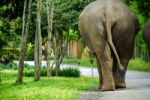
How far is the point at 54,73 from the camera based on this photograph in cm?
2895

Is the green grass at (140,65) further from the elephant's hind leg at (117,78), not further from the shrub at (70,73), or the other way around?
the elephant's hind leg at (117,78)

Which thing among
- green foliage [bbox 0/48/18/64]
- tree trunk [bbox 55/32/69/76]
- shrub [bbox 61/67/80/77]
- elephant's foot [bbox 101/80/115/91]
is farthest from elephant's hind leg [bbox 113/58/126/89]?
green foliage [bbox 0/48/18/64]

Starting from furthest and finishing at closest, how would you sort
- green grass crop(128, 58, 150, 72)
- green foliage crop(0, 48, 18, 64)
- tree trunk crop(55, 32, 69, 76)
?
green grass crop(128, 58, 150, 72), green foliage crop(0, 48, 18, 64), tree trunk crop(55, 32, 69, 76)

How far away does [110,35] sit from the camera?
15828 mm

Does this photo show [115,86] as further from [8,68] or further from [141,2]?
[8,68]

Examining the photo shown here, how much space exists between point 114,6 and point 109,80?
7.80 ft

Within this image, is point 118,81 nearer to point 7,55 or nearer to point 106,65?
point 106,65

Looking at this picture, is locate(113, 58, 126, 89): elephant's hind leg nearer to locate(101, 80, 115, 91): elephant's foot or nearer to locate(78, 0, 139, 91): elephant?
locate(78, 0, 139, 91): elephant

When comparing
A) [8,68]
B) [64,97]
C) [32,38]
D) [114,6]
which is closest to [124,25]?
[114,6]

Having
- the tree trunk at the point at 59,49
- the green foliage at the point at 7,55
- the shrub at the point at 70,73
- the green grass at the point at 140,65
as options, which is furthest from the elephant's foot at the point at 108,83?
the green grass at the point at 140,65

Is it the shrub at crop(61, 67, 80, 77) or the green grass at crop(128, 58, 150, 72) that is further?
the green grass at crop(128, 58, 150, 72)

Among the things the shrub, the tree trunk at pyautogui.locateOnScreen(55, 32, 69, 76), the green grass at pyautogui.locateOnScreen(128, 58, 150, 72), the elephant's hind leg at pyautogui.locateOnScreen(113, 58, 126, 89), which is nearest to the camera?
the elephant's hind leg at pyautogui.locateOnScreen(113, 58, 126, 89)

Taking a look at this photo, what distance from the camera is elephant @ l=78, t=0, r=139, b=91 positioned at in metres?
16.1

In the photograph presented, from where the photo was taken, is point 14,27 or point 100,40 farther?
point 14,27
